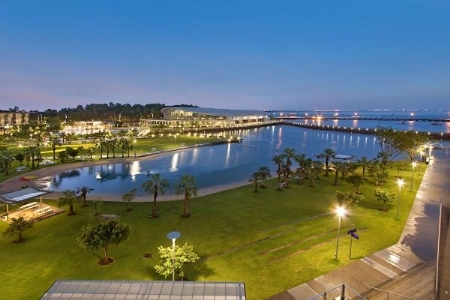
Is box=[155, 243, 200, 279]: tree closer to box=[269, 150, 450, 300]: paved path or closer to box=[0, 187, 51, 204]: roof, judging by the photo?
box=[269, 150, 450, 300]: paved path

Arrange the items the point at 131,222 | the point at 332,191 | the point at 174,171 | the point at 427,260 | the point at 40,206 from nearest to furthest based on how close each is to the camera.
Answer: the point at 427,260 < the point at 131,222 < the point at 40,206 < the point at 332,191 < the point at 174,171

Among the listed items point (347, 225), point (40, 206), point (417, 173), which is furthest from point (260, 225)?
point (417, 173)

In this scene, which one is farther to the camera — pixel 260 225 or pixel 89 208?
pixel 89 208

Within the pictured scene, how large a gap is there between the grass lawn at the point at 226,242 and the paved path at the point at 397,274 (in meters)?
0.81

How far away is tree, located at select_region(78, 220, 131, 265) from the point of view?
20781mm

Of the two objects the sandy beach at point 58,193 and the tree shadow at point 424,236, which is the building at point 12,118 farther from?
the tree shadow at point 424,236

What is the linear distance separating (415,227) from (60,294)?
29.2 meters

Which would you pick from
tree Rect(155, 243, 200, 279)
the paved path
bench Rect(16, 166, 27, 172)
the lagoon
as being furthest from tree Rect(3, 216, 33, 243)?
bench Rect(16, 166, 27, 172)

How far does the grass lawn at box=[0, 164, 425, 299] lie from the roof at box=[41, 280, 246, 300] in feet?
19.7

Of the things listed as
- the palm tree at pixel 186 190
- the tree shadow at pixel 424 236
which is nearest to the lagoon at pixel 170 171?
the palm tree at pixel 186 190

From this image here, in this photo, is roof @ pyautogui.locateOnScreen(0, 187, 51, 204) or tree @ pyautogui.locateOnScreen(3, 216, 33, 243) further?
roof @ pyautogui.locateOnScreen(0, 187, 51, 204)

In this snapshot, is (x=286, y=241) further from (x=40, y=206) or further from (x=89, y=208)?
(x=40, y=206)

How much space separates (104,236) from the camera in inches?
832

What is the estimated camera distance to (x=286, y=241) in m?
24.2
